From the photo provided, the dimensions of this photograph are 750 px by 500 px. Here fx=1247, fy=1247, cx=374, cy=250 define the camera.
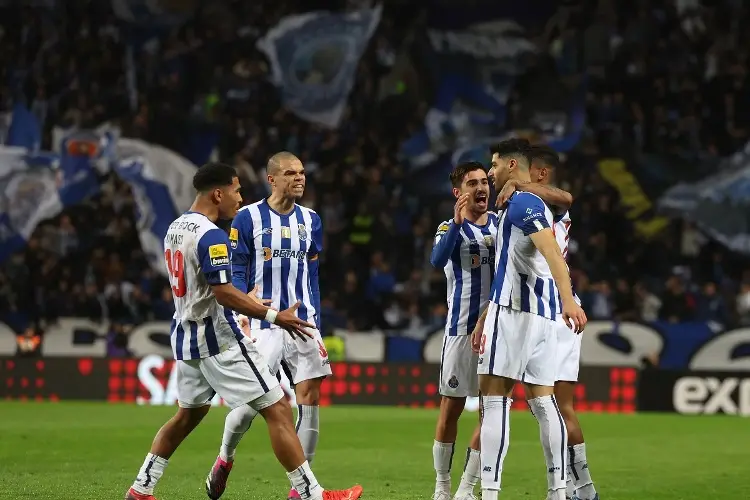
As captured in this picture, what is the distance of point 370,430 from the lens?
1410cm

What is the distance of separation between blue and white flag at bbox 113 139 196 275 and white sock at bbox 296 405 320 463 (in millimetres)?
15076

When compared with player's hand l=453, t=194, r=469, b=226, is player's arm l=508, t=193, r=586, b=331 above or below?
below

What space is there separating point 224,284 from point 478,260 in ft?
6.14

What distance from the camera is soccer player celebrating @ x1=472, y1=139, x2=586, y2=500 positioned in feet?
22.5

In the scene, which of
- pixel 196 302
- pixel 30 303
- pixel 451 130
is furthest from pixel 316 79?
pixel 196 302

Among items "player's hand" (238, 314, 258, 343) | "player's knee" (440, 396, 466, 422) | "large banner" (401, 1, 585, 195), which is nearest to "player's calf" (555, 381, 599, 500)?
"player's knee" (440, 396, 466, 422)

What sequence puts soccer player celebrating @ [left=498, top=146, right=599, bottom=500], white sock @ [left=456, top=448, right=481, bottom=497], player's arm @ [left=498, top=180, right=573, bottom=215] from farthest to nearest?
white sock @ [left=456, top=448, right=481, bottom=497]
soccer player celebrating @ [left=498, top=146, right=599, bottom=500]
player's arm @ [left=498, top=180, right=573, bottom=215]

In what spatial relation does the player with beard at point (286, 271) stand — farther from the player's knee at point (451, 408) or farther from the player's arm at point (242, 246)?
the player's knee at point (451, 408)

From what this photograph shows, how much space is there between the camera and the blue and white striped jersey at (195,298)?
7023 millimetres

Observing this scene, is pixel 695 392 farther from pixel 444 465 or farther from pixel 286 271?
pixel 286 271

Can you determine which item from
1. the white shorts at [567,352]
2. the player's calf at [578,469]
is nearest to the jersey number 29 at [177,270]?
the white shorts at [567,352]

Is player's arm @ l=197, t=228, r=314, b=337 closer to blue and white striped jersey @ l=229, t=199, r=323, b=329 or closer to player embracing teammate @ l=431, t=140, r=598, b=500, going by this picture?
player embracing teammate @ l=431, t=140, r=598, b=500

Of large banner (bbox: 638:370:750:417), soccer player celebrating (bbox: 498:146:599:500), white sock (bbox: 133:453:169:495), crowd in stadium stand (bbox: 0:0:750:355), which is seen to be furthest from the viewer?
crowd in stadium stand (bbox: 0:0:750:355)

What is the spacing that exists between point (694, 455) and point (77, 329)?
11.8m
